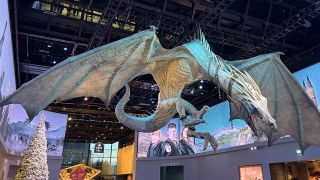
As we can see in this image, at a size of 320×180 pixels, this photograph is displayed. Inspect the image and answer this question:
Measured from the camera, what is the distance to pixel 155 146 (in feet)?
41.9

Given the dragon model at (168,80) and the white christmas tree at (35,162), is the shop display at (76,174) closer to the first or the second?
the white christmas tree at (35,162)

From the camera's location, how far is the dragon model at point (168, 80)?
2.51 meters

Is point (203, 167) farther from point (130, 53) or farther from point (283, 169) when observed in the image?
point (130, 53)

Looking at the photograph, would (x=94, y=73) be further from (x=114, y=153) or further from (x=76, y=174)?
(x=114, y=153)

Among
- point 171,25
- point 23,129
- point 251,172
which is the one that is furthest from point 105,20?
point 251,172

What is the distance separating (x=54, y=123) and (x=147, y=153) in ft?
14.1

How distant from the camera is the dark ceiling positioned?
20.8ft

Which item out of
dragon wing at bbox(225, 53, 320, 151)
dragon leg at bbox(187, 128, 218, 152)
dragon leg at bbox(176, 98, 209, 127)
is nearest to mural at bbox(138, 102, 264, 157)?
dragon wing at bbox(225, 53, 320, 151)

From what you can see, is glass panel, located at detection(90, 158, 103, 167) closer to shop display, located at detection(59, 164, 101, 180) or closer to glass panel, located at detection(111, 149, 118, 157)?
glass panel, located at detection(111, 149, 118, 157)

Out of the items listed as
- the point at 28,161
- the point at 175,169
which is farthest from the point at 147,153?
the point at 28,161

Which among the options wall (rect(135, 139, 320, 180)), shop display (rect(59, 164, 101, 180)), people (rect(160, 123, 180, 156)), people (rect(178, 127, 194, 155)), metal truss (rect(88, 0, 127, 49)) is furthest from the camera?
shop display (rect(59, 164, 101, 180))

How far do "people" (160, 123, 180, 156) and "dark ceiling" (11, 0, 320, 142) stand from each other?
4.95 metres

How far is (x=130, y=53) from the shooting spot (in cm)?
283

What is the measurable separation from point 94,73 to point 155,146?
1030 cm
